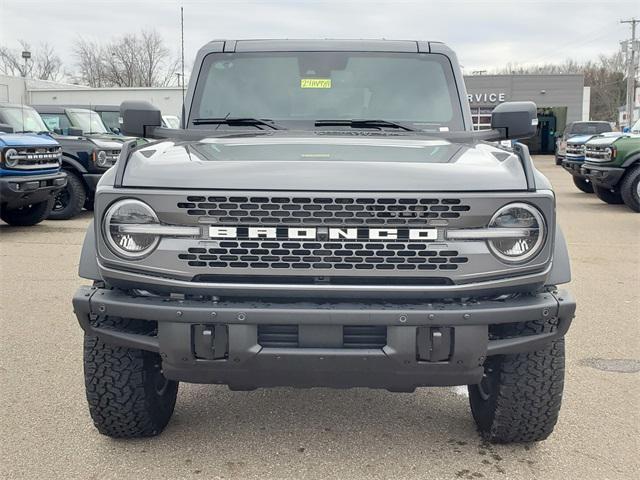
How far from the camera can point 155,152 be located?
3.15m

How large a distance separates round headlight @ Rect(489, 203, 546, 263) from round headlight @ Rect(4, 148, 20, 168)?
8497 mm

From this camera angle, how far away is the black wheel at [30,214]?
10.8m

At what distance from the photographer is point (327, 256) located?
2.65 meters

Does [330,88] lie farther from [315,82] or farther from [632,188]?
[632,188]

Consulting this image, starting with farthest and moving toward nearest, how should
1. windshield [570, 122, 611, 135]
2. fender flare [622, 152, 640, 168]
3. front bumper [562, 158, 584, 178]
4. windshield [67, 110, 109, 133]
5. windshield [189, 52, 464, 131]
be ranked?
windshield [570, 122, 611, 135] → front bumper [562, 158, 584, 178] → windshield [67, 110, 109, 133] → fender flare [622, 152, 640, 168] → windshield [189, 52, 464, 131]

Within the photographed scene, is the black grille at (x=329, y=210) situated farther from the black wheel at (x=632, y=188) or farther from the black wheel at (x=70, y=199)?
the black wheel at (x=632, y=188)

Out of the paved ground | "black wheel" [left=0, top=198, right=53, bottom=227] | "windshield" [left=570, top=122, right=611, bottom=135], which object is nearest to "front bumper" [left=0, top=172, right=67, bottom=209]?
"black wheel" [left=0, top=198, right=53, bottom=227]

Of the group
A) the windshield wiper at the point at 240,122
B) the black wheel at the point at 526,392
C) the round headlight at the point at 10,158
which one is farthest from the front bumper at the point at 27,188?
the black wheel at the point at 526,392

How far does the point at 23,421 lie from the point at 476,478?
2237mm

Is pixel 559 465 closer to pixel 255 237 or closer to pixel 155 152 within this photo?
pixel 255 237

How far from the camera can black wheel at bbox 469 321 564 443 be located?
305 cm

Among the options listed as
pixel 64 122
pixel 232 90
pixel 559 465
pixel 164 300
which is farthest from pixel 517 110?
pixel 64 122

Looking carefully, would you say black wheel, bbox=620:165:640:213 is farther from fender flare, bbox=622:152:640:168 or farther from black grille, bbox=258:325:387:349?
black grille, bbox=258:325:387:349

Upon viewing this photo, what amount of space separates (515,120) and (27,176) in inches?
308
